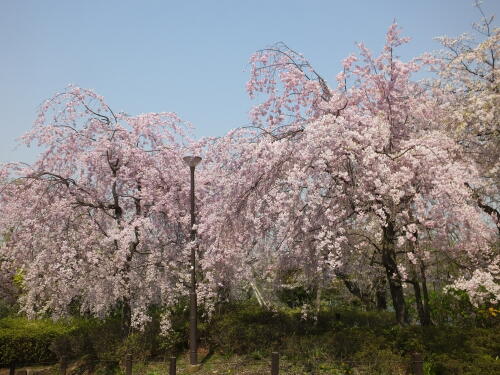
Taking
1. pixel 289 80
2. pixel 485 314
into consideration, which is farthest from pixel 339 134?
pixel 485 314

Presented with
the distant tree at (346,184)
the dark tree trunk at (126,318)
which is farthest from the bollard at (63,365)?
the distant tree at (346,184)

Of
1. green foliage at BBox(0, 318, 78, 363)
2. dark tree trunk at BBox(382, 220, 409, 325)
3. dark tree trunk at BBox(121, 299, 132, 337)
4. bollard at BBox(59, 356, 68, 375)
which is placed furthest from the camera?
green foliage at BBox(0, 318, 78, 363)

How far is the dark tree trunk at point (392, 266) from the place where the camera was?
37.0 feet

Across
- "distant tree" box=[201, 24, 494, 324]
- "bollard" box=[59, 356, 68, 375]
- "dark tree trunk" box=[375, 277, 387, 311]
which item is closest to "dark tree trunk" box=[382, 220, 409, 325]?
"distant tree" box=[201, 24, 494, 324]

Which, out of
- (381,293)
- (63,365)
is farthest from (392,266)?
(63,365)

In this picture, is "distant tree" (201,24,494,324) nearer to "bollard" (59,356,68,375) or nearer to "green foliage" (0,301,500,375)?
"green foliage" (0,301,500,375)

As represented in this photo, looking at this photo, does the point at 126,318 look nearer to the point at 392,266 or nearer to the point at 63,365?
the point at 63,365

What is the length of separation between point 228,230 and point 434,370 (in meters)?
5.74

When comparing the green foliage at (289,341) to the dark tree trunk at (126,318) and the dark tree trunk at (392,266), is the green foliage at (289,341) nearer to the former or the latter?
the dark tree trunk at (126,318)

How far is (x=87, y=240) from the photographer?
48.3 feet

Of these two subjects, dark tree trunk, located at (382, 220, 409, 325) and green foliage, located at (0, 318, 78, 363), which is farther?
green foliage, located at (0, 318, 78, 363)

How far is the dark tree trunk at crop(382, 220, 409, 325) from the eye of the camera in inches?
444

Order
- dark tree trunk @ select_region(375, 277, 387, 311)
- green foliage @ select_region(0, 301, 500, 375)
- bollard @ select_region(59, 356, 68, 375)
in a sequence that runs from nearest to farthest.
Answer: green foliage @ select_region(0, 301, 500, 375)
bollard @ select_region(59, 356, 68, 375)
dark tree trunk @ select_region(375, 277, 387, 311)

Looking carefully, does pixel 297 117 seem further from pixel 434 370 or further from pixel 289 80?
pixel 434 370
